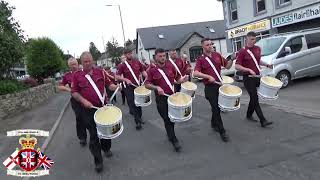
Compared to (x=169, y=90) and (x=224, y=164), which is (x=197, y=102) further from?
(x=224, y=164)

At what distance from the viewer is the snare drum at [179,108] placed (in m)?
6.95

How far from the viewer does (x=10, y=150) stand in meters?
9.52

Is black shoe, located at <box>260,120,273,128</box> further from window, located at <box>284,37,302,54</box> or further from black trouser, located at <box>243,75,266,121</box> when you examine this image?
window, located at <box>284,37,302,54</box>

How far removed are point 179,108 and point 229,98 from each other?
1025 millimetres

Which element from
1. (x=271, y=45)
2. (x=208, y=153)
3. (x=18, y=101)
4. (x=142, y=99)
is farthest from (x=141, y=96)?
(x=18, y=101)

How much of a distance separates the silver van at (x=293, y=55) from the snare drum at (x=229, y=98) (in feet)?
24.7

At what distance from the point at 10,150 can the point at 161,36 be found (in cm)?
4736

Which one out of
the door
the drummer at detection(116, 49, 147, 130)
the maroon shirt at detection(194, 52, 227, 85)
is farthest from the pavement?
the door

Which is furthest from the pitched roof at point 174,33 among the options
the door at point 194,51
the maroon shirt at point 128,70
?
the maroon shirt at point 128,70

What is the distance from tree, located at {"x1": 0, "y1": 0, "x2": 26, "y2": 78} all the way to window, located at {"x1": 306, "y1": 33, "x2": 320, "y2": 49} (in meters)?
12.3

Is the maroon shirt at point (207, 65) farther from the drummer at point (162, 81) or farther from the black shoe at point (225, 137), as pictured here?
the black shoe at point (225, 137)

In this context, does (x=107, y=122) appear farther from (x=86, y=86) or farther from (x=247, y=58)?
(x=247, y=58)

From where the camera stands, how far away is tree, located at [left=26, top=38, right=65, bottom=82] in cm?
3007

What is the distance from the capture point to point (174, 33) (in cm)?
5703
